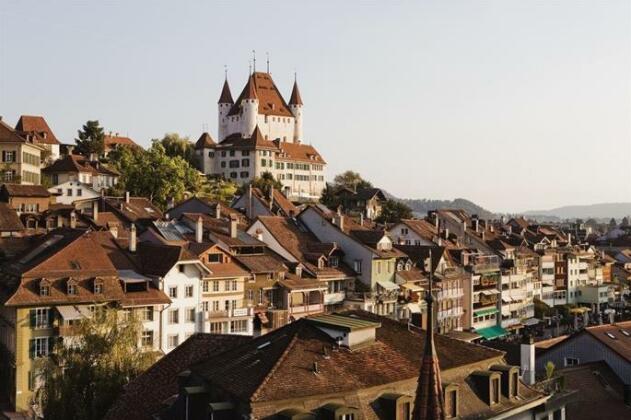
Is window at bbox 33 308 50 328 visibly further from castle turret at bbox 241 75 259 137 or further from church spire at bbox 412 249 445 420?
castle turret at bbox 241 75 259 137

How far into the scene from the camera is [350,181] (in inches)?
7170

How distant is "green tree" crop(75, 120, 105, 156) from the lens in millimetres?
136625

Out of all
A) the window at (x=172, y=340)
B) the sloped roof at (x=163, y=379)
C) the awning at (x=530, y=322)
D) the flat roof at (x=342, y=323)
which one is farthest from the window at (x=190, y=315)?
the awning at (x=530, y=322)

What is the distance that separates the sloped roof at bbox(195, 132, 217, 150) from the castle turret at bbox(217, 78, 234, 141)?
82.5 ft

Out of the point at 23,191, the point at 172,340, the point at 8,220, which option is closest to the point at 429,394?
the point at 172,340

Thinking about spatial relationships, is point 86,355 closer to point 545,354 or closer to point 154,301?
point 154,301

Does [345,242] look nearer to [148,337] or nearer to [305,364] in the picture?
[148,337]

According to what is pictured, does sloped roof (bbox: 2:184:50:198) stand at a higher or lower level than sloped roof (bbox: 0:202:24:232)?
higher

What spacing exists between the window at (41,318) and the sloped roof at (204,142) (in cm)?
10912

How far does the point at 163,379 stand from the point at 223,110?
540 feet

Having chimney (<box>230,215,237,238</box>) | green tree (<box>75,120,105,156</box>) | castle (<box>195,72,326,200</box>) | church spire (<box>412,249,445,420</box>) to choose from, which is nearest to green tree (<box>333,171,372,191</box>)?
castle (<box>195,72,326,200</box>)

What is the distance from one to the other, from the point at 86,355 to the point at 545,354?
23.7 metres

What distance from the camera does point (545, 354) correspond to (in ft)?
142

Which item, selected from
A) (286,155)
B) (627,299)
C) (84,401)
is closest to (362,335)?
(84,401)
